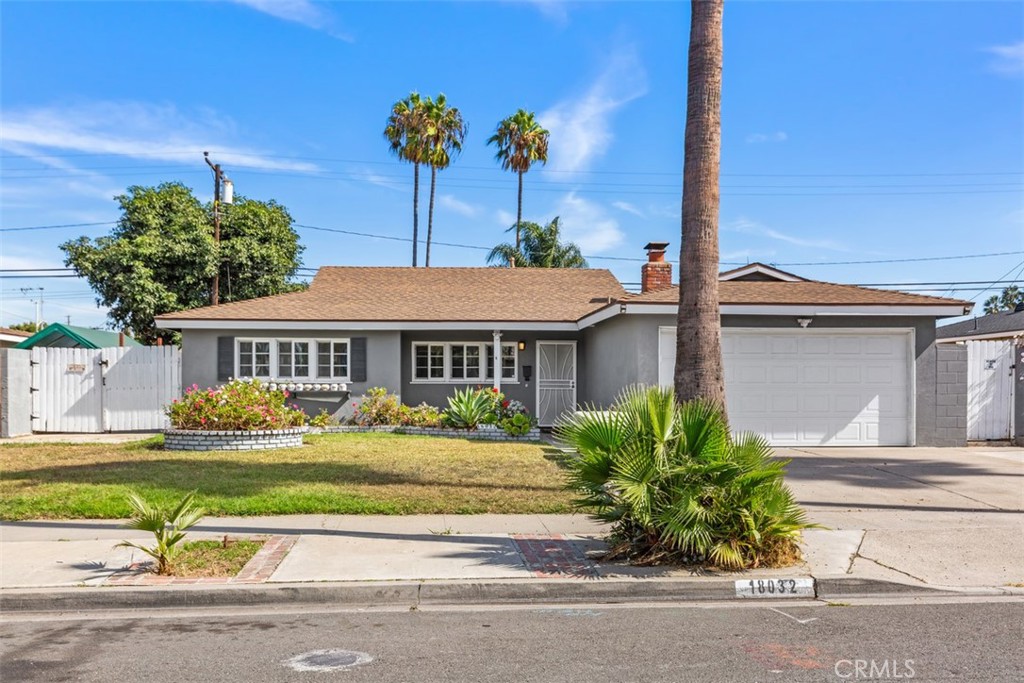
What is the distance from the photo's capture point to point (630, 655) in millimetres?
4996

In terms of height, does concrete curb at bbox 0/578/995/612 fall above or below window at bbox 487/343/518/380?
below

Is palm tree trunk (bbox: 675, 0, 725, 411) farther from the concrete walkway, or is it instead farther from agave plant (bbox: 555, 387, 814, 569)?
the concrete walkway

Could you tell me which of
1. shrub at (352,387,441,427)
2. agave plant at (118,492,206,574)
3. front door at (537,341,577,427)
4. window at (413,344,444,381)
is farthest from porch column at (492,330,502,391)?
agave plant at (118,492,206,574)

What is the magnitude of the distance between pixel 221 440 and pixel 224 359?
473cm

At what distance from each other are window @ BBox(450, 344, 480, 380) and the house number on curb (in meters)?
14.6

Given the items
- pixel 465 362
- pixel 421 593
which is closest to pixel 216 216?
pixel 465 362

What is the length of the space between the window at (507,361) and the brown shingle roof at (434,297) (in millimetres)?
1160

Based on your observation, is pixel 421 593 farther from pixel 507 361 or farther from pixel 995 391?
pixel 995 391

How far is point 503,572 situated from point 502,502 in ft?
9.61

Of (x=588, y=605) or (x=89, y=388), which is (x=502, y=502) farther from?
(x=89, y=388)

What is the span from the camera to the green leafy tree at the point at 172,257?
2636cm

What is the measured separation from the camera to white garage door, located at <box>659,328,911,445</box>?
15969 millimetres

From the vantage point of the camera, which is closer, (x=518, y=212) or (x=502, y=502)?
(x=502, y=502)

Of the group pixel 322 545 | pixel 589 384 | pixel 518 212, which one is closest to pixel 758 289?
pixel 589 384
